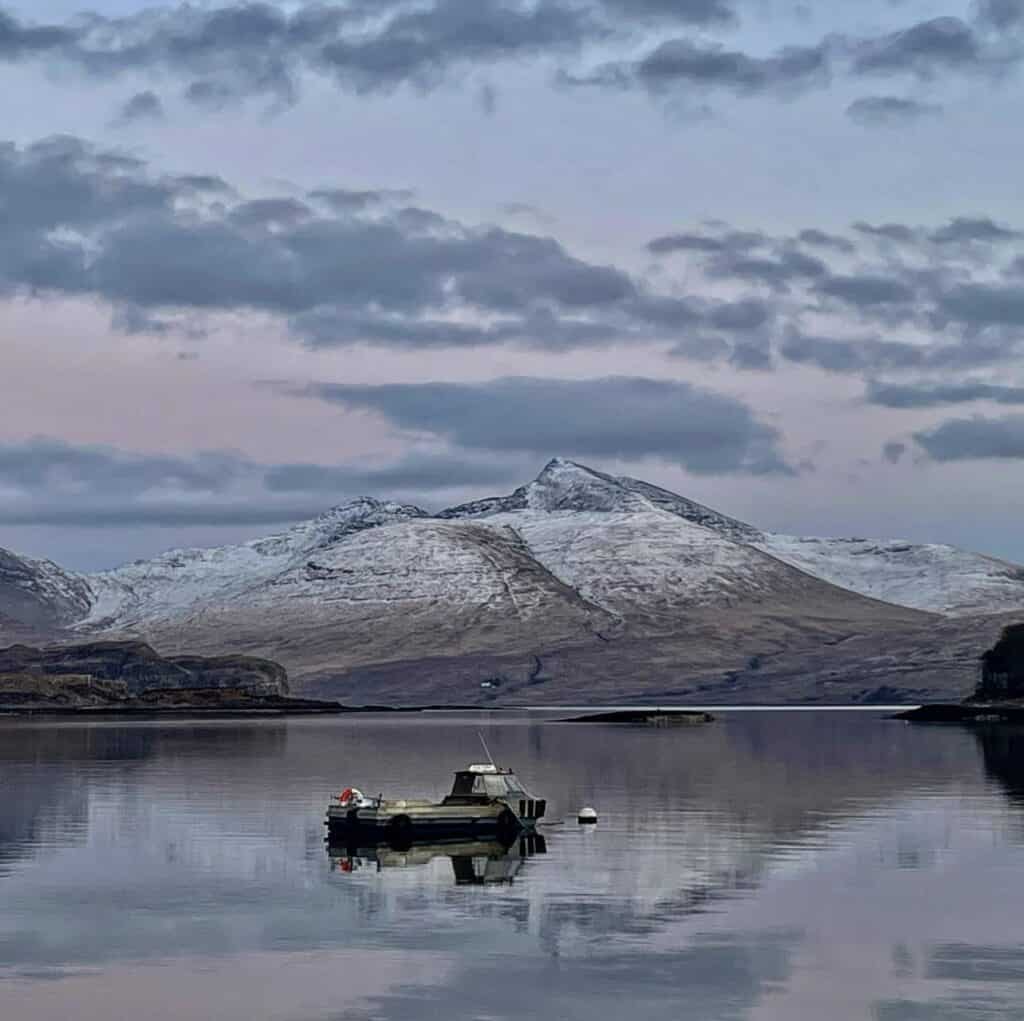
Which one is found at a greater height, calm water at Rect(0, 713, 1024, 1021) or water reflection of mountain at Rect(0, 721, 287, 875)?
water reflection of mountain at Rect(0, 721, 287, 875)

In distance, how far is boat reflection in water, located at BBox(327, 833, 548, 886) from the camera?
7125cm

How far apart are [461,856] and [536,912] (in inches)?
719

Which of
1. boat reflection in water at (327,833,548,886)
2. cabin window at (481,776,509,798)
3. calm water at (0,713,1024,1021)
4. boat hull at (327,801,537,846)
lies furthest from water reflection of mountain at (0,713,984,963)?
cabin window at (481,776,509,798)

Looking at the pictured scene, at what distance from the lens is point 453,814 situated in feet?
276

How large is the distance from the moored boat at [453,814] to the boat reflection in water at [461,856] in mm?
534

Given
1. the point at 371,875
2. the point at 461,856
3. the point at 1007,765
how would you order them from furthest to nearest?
→ the point at 1007,765, the point at 461,856, the point at 371,875

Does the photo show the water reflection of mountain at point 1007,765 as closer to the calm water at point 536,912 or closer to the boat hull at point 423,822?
the calm water at point 536,912

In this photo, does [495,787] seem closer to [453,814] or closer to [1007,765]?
[453,814]

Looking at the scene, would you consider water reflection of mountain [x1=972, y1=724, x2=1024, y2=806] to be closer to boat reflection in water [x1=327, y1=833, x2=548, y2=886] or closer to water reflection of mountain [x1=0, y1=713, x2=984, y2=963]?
water reflection of mountain [x1=0, y1=713, x2=984, y2=963]

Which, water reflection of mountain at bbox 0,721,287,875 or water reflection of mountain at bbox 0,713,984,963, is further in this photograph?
water reflection of mountain at bbox 0,721,287,875

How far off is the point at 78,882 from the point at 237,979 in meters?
21.4

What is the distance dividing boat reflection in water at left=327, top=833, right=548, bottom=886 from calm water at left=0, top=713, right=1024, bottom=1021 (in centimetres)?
28

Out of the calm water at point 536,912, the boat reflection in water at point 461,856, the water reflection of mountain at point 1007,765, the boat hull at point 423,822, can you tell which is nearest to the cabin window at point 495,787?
the boat hull at point 423,822

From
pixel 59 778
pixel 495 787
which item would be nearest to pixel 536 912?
pixel 495 787
